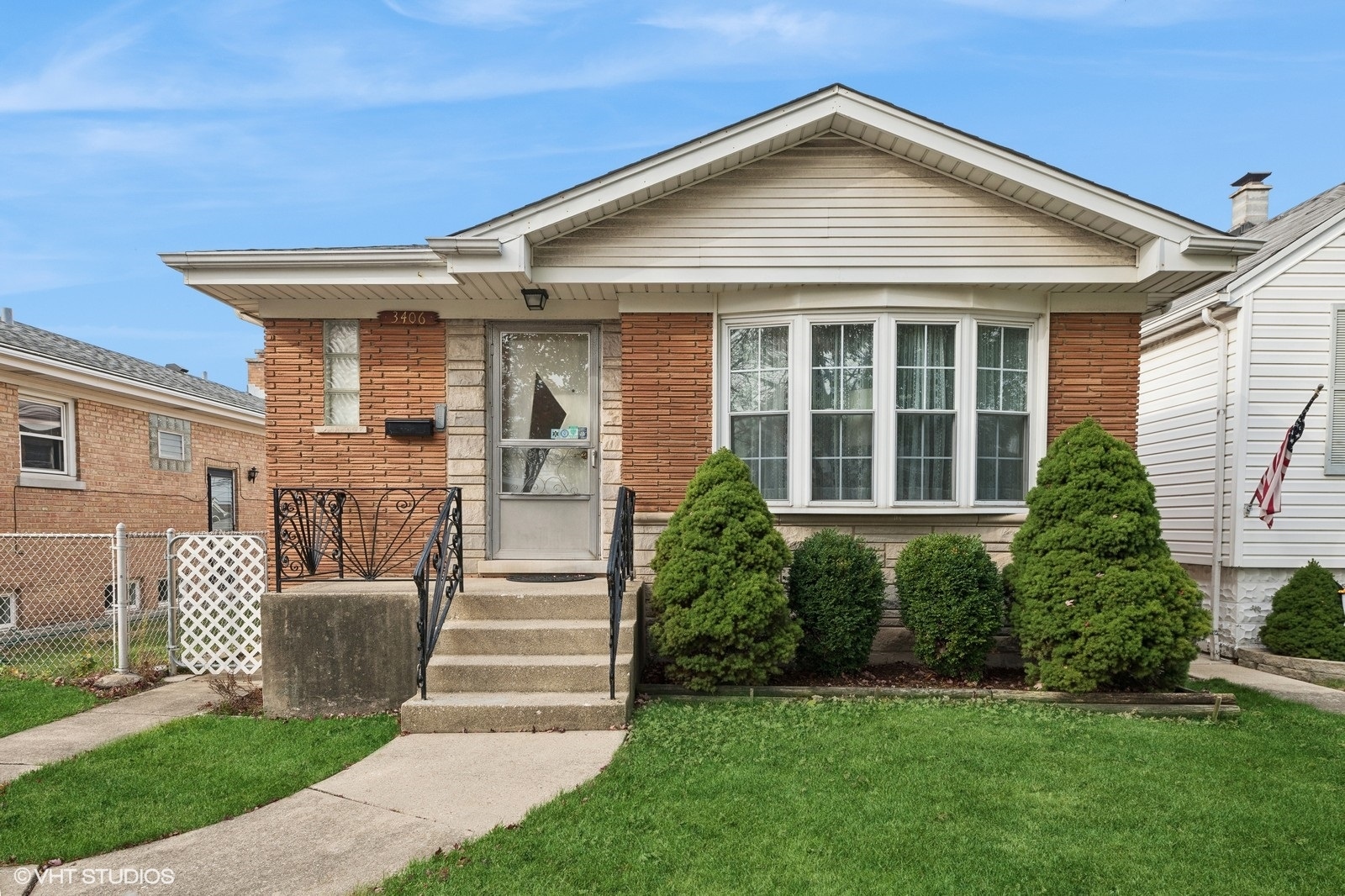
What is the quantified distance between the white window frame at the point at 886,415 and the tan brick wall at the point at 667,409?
29.5 inches

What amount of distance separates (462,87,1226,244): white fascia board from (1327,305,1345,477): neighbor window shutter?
3.57 m

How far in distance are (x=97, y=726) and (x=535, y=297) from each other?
463cm

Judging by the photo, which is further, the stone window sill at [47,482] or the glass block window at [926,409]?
the stone window sill at [47,482]

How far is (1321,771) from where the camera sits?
178 inches

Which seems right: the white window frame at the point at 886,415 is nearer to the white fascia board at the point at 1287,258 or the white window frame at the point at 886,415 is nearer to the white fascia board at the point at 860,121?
the white fascia board at the point at 860,121

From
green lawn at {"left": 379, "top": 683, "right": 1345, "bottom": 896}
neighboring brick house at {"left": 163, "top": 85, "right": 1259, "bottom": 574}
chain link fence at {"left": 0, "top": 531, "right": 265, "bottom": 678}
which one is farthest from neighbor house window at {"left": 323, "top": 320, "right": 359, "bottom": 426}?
green lawn at {"left": 379, "top": 683, "right": 1345, "bottom": 896}

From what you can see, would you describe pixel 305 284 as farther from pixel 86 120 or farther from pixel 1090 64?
pixel 86 120

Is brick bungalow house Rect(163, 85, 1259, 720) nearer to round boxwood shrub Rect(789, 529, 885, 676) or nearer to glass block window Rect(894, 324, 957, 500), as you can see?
glass block window Rect(894, 324, 957, 500)

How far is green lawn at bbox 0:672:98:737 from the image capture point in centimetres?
575

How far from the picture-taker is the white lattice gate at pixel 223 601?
723 centimetres

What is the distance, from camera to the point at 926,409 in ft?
22.7

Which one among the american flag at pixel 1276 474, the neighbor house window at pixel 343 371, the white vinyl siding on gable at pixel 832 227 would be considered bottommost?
the american flag at pixel 1276 474

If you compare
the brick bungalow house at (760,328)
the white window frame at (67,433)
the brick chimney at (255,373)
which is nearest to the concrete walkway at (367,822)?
the brick bungalow house at (760,328)

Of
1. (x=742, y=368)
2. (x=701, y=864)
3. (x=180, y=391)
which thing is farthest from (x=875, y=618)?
(x=180, y=391)
